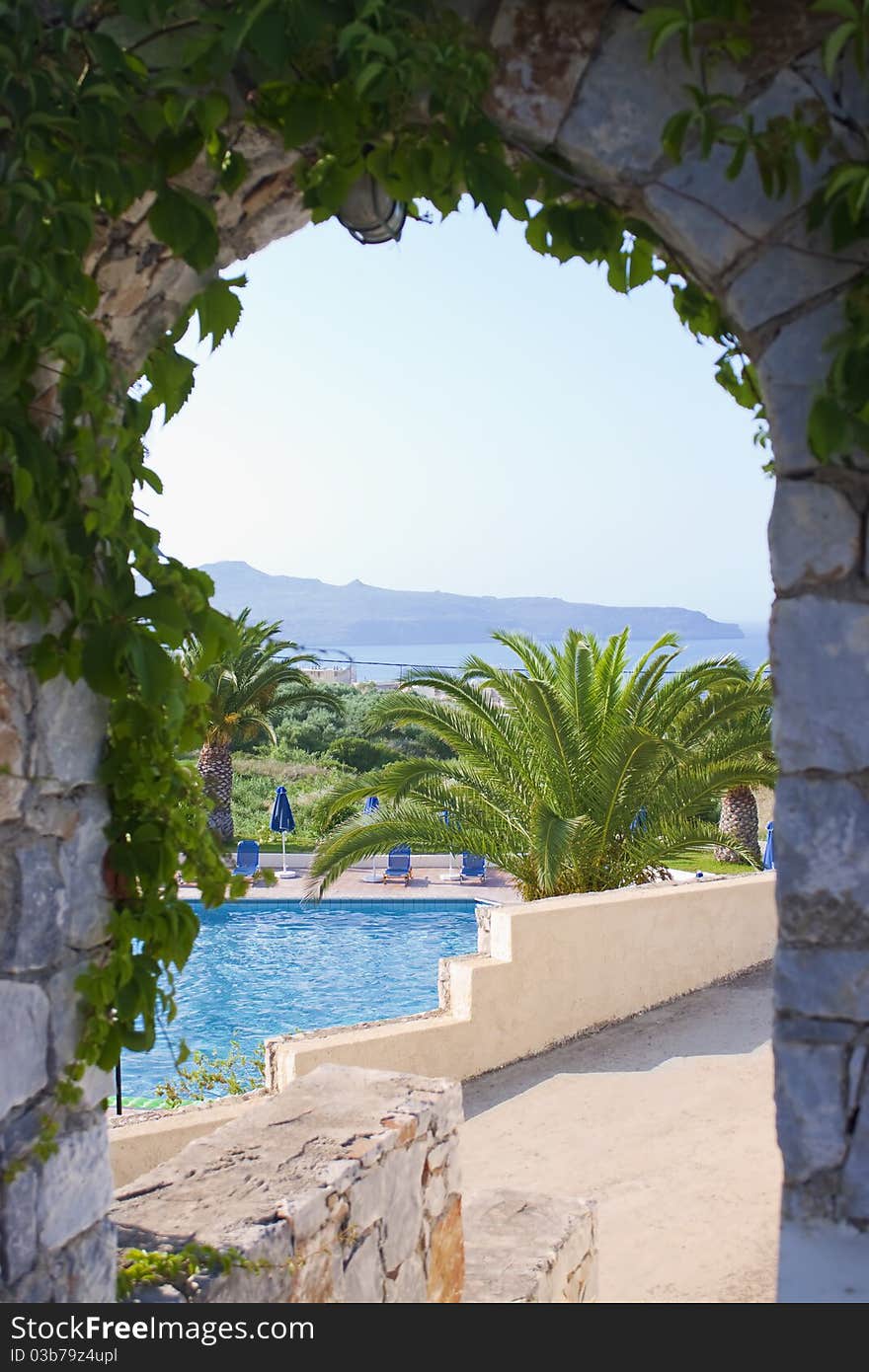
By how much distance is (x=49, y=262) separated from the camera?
6.73 feet

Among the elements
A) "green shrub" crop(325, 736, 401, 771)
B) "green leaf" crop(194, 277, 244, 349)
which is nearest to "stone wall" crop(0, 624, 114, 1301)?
"green leaf" crop(194, 277, 244, 349)

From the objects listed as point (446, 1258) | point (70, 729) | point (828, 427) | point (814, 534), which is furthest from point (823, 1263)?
point (446, 1258)

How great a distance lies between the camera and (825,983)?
6.55 ft

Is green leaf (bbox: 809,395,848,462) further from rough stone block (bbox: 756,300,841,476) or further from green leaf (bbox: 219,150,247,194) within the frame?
green leaf (bbox: 219,150,247,194)

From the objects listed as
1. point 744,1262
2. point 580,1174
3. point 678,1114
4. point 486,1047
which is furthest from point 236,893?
point 486,1047

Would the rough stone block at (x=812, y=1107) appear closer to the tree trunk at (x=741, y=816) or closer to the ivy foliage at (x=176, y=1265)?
the ivy foliage at (x=176, y=1265)

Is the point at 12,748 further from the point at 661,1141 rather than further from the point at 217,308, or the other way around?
the point at 661,1141

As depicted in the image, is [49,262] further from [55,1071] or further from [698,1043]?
[698,1043]

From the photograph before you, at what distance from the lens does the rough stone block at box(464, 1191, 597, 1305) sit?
11.7 ft

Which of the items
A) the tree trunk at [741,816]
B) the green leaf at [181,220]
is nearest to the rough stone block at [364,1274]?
the green leaf at [181,220]

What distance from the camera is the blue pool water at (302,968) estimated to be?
33.1 feet

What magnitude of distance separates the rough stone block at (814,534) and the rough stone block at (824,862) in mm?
331

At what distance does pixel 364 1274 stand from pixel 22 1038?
1.35 meters

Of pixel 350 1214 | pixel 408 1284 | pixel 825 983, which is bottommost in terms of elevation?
pixel 408 1284
